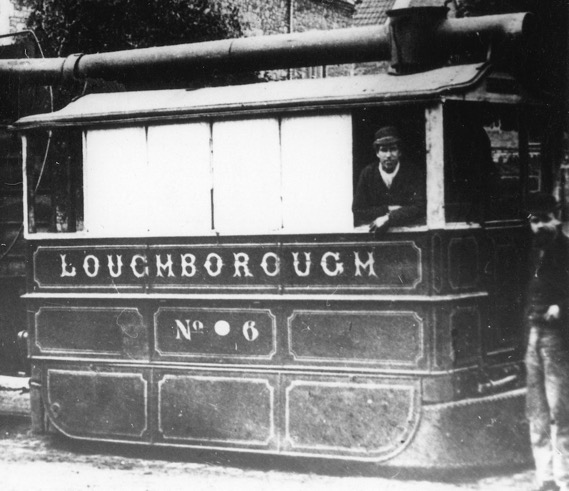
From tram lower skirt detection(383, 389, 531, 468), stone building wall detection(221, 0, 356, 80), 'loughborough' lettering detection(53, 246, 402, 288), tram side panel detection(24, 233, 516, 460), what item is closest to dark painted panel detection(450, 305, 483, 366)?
tram side panel detection(24, 233, 516, 460)

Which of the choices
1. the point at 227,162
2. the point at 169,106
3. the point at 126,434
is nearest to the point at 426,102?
the point at 227,162

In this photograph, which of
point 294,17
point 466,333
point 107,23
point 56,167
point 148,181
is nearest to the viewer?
point 466,333

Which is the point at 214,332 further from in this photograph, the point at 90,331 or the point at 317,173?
the point at 317,173

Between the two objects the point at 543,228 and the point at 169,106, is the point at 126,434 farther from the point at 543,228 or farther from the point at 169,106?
the point at 543,228

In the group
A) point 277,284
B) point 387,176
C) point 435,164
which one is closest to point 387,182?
point 387,176

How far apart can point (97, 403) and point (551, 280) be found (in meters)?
3.75

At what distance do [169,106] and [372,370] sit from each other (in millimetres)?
2618

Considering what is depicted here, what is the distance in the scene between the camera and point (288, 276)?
21.8 feet

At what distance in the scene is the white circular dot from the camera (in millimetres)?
6871

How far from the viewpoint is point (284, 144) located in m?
6.66

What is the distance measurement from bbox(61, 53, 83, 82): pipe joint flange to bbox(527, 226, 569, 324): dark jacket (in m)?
4.45

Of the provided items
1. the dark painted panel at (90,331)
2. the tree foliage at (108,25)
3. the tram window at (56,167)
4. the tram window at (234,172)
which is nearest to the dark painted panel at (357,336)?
the tram window at (234,172)

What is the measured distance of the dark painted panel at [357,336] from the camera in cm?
628

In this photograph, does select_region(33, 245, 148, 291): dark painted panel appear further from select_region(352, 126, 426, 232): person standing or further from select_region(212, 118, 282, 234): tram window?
select_region(352, 126, 426, 232): person standing
